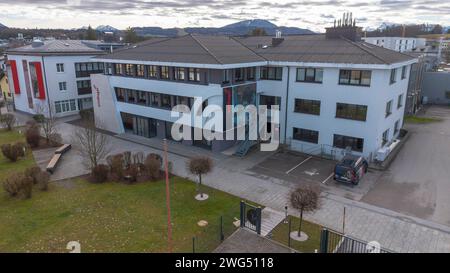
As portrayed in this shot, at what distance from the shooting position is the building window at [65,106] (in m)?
44.2

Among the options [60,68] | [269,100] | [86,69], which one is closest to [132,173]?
[269,100]

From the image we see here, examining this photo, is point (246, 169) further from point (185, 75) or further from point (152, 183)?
point (185, 75)

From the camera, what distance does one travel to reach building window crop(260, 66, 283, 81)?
30094 mm

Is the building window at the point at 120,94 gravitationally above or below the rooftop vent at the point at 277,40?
below

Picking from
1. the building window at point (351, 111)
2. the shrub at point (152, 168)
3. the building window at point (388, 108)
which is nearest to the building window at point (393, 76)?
the building window at point (388, 108)

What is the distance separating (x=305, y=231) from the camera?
16.7 meters

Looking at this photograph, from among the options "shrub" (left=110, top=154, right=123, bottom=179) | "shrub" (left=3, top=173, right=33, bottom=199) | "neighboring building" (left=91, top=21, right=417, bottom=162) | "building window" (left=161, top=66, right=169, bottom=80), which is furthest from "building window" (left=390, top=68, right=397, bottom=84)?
"shrub" (left=3, top=173, right=33, bottom=199)

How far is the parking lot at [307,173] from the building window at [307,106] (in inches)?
154

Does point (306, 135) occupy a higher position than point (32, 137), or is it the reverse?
point (306, 135)

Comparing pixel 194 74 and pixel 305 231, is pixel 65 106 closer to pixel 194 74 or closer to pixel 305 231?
pixel 194 74

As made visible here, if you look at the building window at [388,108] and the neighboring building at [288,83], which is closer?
the neighboring building at [288,83]

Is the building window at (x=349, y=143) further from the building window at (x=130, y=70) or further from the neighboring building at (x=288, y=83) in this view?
the building window at (x=130, y=70)

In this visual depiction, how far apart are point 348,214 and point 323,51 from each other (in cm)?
1600
